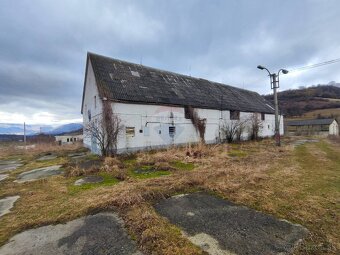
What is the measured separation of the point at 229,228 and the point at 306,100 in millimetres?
95930

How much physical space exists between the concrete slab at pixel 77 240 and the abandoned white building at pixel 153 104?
9.49 m

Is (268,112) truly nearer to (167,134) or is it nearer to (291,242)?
(167,134)

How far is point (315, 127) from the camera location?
4709cm

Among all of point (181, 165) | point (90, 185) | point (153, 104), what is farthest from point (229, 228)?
point (153, 104)

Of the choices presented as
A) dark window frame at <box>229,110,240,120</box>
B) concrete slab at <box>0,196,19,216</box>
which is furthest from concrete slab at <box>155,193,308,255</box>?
dark window frame at <box>229,110,240,120</box>

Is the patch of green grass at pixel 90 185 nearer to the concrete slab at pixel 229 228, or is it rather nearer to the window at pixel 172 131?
the concrete slab at pixel 229 228

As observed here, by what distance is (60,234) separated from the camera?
11.9 feet

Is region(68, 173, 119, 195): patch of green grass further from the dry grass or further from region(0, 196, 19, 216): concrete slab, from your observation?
region(0, 196, 19, 216): concrete slab

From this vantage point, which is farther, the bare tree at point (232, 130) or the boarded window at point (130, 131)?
the bare tree at point (232, 130)

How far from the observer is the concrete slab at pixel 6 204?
484 centimetres

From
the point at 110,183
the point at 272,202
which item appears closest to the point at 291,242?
the point at 272,202

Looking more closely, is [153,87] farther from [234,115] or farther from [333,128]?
[333,128]

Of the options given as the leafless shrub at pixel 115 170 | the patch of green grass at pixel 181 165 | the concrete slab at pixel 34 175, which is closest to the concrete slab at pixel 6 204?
the concrete slab at pixel 34 175

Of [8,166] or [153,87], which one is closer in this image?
[8,166]
